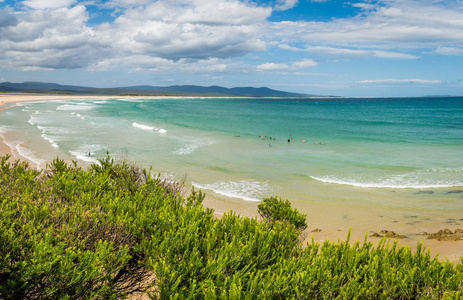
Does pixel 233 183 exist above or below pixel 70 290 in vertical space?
below

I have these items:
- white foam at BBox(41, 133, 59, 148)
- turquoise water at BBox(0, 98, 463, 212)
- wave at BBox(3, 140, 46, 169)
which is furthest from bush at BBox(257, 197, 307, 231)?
white foam at BBox(41, 133, 59, 148)

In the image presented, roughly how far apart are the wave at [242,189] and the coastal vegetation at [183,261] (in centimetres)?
832

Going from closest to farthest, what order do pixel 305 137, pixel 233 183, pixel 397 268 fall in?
pixel 397 268 → pixel 233 183 → pixel 305 137

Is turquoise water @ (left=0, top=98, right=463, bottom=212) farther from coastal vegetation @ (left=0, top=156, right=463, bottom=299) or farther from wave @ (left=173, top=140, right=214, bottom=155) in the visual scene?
coastal vegetation @ (left=0, top=156, right=463, bottom=299)

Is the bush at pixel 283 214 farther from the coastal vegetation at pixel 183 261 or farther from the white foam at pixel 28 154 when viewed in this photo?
the white foam at pixel 28 154

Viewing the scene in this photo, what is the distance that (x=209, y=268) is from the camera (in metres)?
4.50

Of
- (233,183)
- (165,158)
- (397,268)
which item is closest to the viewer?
(397,268)

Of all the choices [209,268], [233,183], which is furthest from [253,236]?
[233,183]

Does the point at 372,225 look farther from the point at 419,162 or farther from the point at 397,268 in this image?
the point at 419,162

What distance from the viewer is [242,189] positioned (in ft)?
51.3

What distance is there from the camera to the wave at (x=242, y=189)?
14557mm

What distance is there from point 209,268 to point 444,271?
3.28 m

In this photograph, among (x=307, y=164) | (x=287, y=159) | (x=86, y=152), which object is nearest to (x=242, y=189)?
(x=307, y=164)

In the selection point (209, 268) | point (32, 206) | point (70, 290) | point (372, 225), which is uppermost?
point (32, 206)
